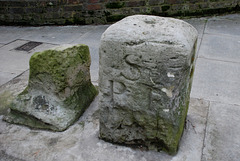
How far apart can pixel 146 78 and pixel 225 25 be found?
15.6 ft

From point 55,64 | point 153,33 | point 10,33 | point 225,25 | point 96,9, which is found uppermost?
point 153,33

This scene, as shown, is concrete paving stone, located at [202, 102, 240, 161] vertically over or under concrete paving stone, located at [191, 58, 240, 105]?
under

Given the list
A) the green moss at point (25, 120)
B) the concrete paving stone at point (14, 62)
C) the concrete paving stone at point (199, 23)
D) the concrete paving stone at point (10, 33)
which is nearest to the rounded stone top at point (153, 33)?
the green moss at point (25, 120)

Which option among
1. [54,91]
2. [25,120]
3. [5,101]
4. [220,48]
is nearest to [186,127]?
[54,91]

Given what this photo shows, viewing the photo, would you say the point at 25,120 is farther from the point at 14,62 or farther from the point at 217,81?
the point at 217,81

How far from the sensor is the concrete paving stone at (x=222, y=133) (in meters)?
2.55

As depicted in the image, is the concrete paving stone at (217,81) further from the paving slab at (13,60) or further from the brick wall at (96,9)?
the paving slab at (13,60)

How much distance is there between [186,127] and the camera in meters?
2.90

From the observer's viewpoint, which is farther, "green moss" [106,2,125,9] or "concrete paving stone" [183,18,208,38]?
"green moss" [106,2,125,9]

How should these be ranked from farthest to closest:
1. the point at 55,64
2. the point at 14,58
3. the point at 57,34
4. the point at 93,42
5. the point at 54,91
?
the point at 57,34, the point at 93,42, the point at 14,58, the point at 54,91, the point at 55,64

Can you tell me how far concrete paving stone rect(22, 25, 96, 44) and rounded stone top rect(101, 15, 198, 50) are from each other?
3.53 metres

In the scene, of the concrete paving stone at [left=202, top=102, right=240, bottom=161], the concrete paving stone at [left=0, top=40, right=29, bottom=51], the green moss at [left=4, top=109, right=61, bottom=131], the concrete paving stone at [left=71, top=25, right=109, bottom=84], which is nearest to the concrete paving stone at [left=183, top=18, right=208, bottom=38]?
the concrete paving stone at [left=71, top=25, right=109, bottom=84]

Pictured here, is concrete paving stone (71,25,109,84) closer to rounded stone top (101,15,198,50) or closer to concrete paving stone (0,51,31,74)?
concrete paving stone (0,51,31,74)

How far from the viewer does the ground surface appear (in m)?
2.55
